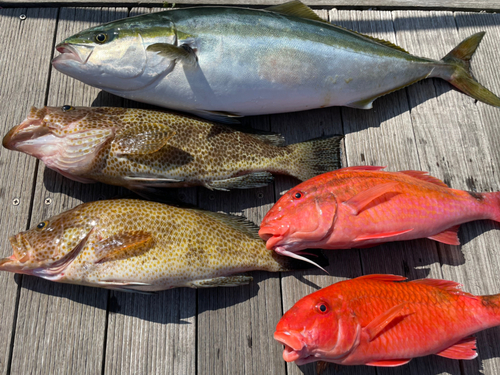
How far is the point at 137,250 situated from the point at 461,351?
7.22ft

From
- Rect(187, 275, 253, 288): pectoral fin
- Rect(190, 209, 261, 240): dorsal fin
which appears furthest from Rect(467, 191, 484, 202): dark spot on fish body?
Rect(187, 275, 253, 288): pectoral fin

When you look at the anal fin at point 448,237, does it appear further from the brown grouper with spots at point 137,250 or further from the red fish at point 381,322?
the brown grouper with spots at point 137,250

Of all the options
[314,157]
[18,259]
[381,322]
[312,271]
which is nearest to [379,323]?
[381,322]

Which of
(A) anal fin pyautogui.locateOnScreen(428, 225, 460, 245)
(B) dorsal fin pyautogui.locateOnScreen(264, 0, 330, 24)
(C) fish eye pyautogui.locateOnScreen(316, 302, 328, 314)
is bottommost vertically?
(C) fish eye pyautogui.locateOnScreen(316, 302, 328, 314)

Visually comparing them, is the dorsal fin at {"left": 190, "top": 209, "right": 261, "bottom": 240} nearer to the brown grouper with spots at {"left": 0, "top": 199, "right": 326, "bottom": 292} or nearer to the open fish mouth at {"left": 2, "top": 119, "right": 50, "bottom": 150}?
the brown grouper with spots at {"left": 0, "top": 199, "right": 326, "bottom": 292}

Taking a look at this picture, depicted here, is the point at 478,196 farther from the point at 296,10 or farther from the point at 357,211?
the point at 296,10

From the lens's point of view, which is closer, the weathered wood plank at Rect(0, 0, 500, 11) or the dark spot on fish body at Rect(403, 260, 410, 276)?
the dark spot on fish body at Rect(403, 260, 410, 276)

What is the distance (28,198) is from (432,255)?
10.4ft

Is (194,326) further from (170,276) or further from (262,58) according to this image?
(262,58)

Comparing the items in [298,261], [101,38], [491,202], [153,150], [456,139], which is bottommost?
[298,261]

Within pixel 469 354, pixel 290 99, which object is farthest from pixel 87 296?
pixel 469 354

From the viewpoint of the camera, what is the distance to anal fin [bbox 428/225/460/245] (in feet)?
8.11

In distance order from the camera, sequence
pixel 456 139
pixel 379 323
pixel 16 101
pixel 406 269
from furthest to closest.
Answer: pixel 456 139 < pixel 16 101 < pixel 406 269 < pixel 379 323

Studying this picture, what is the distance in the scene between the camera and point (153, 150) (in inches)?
90.5
